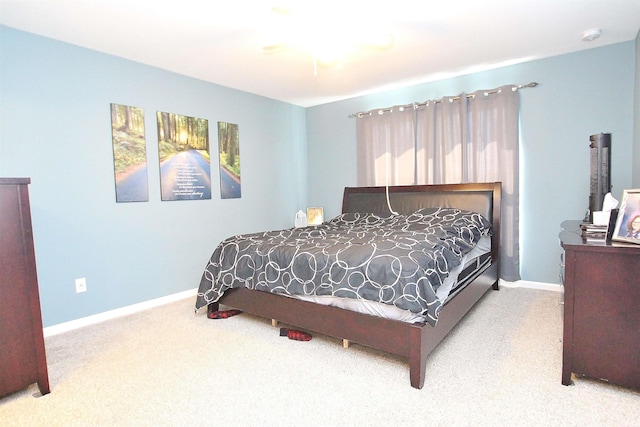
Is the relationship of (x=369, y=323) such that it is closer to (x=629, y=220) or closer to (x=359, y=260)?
(x=359, y=260)

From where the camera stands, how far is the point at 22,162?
251 cm

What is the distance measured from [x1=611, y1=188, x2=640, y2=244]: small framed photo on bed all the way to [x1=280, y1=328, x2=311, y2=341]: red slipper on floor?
190 cm

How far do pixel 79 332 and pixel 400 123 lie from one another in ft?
12.2

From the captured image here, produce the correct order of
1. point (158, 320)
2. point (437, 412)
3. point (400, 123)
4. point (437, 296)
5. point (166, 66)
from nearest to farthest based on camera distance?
point (437, 412), point (437, 296), point (158, 320), point (166, 66), point (400, 123)

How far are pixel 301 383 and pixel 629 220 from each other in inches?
75.2

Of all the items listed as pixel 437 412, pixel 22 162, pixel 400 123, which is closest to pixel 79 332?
pixel 22 162

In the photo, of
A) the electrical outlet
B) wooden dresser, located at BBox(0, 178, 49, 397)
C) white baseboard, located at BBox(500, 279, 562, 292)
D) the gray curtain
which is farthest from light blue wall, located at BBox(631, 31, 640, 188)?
the electrical outlet

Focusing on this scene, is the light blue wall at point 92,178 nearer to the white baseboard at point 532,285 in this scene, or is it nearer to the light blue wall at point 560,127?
the light blue wall at point 560,127

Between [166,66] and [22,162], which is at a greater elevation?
[166,66]

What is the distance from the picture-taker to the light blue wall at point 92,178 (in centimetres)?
254

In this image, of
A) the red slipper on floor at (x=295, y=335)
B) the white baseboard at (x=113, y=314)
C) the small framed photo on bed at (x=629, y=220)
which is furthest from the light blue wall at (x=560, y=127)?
the white baseboard at (x=113, y=314)

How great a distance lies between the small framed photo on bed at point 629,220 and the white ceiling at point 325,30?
4.48ft

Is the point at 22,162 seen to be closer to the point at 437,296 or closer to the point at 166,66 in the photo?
the point at 166,66

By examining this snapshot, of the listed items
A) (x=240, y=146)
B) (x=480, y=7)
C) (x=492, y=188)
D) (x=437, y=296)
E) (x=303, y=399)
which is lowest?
(x=303, y=399)
